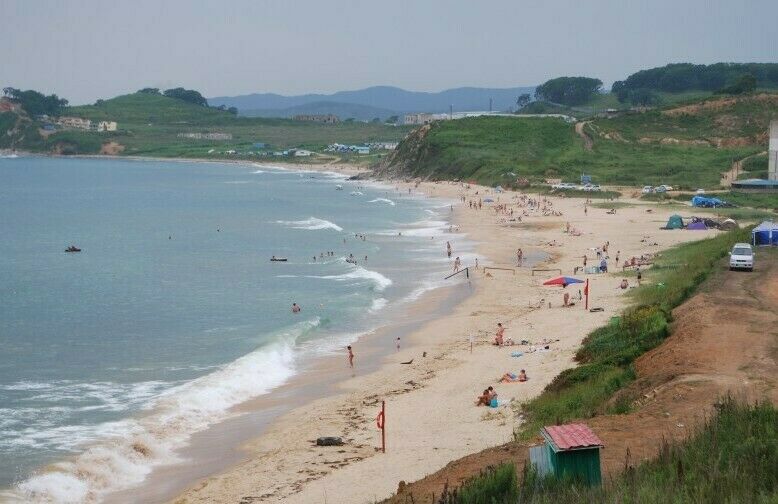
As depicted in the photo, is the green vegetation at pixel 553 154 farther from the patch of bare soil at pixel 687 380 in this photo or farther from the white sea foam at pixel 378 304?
the patch of bare soil at pixel 687 380

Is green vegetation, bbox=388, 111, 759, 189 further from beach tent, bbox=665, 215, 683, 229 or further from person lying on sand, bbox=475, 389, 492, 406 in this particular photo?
person lying on sand, bbox=475, 389, 492, 406

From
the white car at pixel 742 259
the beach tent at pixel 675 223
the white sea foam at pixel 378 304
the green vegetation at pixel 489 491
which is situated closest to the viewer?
the green vegetation at pixel 489 491

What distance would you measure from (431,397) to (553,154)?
9009cm

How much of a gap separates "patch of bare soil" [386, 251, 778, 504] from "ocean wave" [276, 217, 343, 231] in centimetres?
4646

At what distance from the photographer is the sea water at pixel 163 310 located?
73.6 feet

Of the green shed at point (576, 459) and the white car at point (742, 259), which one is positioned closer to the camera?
the green shed at point (576, 459)

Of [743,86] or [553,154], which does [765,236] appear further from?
[743,86]

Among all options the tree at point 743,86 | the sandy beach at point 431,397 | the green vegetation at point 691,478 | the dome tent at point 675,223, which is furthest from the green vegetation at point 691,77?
the green vegetation at point 691,478

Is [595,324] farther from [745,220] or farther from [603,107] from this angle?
[603,107]

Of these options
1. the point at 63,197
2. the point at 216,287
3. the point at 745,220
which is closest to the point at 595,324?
the point at 216,287

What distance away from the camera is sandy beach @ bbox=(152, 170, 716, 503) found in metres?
18.6

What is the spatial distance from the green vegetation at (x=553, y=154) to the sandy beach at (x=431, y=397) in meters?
43.8

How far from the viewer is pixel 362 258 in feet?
176

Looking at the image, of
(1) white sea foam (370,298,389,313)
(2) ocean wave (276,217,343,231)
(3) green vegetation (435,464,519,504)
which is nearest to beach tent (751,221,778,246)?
(1) white sea foam (370,298,389,313)
